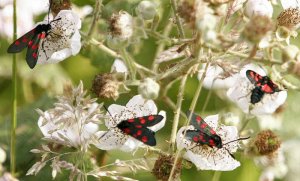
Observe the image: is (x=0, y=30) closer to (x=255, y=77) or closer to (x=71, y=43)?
(x=71, y=43)

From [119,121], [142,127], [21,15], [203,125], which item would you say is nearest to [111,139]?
[119,121]

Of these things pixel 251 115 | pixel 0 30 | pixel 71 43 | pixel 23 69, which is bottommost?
pixel 23 69

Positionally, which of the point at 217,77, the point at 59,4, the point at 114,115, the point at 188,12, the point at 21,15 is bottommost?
the point at 21,15

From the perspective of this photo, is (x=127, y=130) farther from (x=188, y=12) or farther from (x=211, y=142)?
(x=188, y=12)

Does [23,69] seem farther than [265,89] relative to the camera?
Yes

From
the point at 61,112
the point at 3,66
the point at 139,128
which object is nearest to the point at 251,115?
the point at 139,128

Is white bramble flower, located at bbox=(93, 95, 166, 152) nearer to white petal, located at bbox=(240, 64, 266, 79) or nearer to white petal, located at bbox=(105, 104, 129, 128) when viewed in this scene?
white petal, located at bbox=(105, 104, 129, 128)

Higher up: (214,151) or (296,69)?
(296,69)
